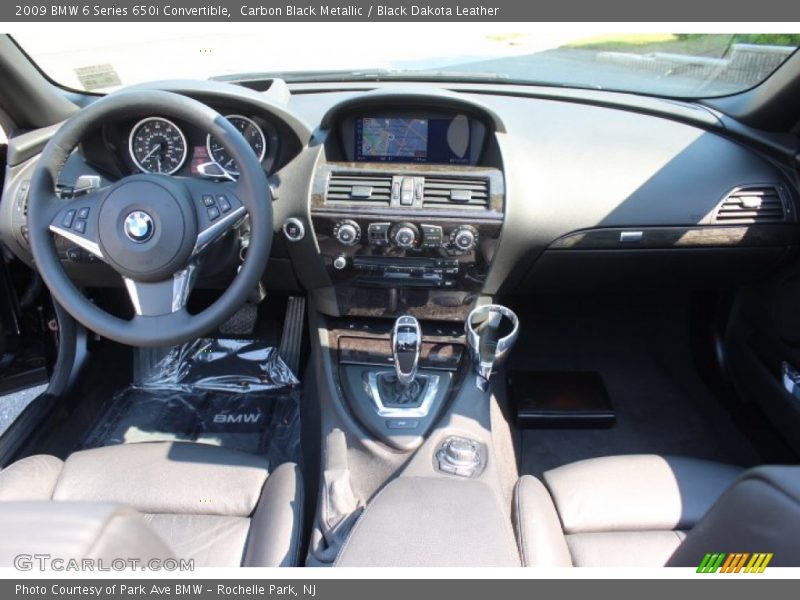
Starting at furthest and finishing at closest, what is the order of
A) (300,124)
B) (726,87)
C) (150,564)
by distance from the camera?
(726,87) → (300,124) → (150,564)

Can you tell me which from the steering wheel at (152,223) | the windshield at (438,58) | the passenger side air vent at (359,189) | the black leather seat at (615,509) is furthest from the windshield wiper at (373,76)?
the black leather seat at (615,509)

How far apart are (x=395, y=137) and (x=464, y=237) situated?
0.43 metres

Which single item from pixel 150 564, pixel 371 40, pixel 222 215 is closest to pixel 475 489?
pixel 150 564

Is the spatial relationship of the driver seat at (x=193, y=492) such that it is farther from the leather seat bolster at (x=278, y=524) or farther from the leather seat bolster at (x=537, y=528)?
the leather seat bolster at (x=537, y=528)

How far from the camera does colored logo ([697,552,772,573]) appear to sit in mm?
724

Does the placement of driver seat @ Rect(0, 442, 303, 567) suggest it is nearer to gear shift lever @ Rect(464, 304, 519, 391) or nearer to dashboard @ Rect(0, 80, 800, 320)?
dashboard @ Rect(0, 80, 800, 320)

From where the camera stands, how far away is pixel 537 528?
1552 millimetres

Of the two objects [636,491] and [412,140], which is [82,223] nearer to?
[412,140]

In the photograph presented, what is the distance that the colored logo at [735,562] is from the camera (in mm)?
724

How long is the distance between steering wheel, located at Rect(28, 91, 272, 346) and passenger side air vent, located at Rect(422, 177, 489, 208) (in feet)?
1.79

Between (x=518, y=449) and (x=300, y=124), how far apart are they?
146 centimetres

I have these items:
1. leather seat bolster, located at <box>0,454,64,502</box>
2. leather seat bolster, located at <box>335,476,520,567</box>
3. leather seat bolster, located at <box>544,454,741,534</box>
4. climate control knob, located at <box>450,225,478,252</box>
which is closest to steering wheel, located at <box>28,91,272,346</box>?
leather seat bolster, located at <box>0,454,64,502</box>

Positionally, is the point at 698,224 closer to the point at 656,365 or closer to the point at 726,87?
the point at 726,87

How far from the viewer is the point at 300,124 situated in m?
1.98
